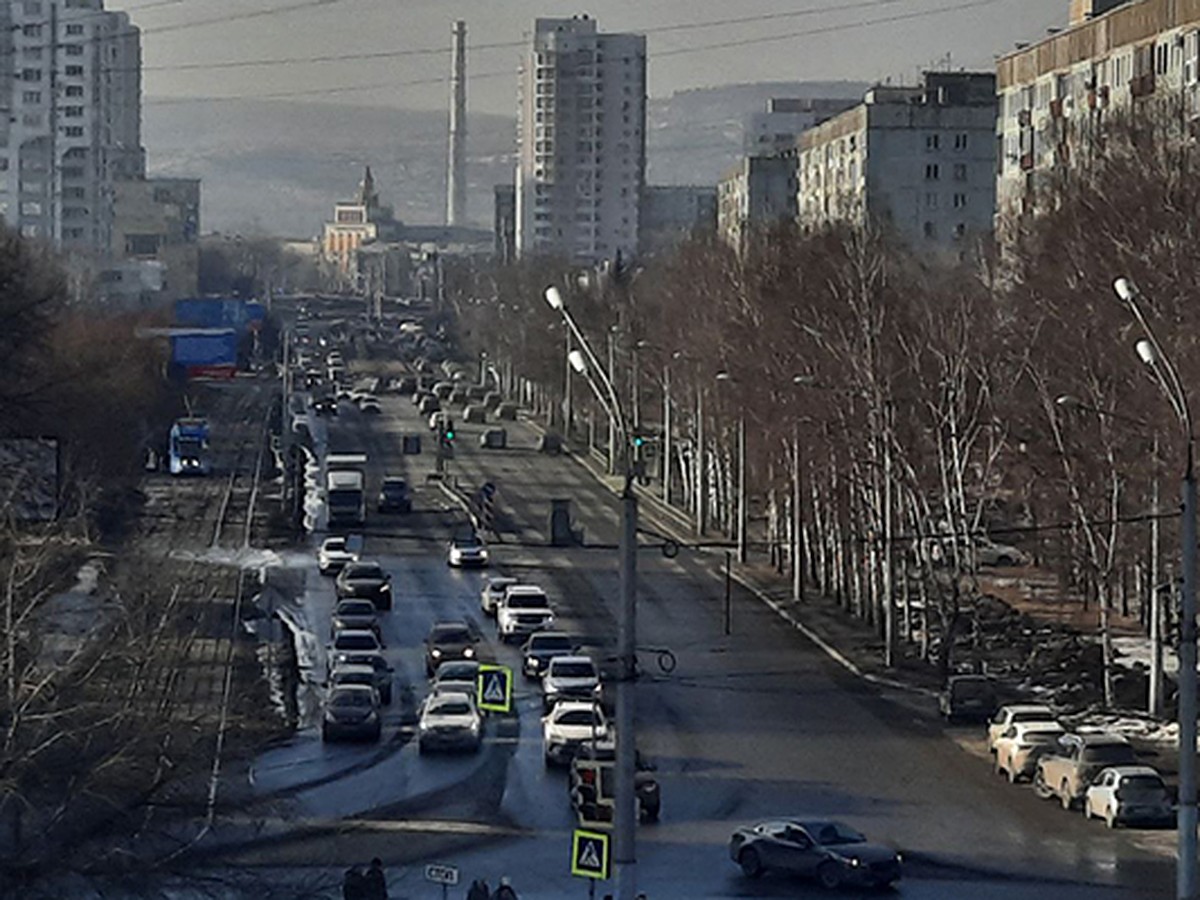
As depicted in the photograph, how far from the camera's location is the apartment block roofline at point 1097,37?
42719mm

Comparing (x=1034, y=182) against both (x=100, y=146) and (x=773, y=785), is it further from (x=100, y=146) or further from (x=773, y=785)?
(x=100, y=146)

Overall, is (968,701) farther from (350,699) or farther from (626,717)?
(626,717)

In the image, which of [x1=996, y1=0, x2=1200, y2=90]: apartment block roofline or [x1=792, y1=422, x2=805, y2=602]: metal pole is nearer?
[x1=792, y1=422, x2=805, y2=602]: metal pole

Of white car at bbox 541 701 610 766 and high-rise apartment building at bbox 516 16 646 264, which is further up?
high-rise apartment building at bbox 516 16 646 264

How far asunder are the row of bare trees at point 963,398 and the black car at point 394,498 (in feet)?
19.7

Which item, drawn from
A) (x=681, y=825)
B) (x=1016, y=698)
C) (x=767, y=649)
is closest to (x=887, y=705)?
(x=1016, y=698)

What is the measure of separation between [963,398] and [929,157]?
3630cm

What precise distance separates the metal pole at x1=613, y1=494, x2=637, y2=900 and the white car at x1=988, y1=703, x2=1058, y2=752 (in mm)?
11983

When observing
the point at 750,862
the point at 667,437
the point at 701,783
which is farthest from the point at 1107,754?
the point at 667,437

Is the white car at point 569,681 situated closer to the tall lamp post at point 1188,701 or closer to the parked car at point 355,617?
the parked car at point 355,617

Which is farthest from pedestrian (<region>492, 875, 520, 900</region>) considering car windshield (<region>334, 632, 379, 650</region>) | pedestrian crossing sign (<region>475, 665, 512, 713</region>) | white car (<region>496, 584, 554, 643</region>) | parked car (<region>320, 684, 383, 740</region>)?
white car (<region>496, 584, 554, 643</region>)

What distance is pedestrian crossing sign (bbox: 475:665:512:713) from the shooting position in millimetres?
26109

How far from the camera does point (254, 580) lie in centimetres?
3981

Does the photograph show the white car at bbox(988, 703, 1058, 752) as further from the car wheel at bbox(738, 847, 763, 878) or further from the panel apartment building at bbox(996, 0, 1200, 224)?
the panel apartment building at bbox(996, 0, 1200, 224)
